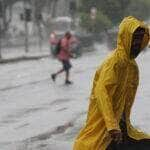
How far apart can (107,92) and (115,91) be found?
0.11 m

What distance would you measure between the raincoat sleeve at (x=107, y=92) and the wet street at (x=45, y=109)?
5.50 metres

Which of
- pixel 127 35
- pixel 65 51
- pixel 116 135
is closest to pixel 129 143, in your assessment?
pixel 116 135

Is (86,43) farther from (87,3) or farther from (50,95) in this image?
(50,95)

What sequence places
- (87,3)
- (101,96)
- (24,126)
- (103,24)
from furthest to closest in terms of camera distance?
(87,3) < (103,24) < (24,126) < (101,96)

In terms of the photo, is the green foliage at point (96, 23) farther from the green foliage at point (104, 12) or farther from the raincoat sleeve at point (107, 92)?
the raincoat sleeve at point (107, 92)

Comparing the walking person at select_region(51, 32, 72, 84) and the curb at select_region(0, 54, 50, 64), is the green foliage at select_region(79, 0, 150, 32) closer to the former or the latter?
the curb at select_region(0, 54, 50, 64)

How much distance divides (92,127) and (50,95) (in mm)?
14322

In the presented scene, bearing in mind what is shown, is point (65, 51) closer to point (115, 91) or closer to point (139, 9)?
point (115, 91)

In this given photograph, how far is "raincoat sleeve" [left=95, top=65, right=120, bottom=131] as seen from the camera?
6.13m

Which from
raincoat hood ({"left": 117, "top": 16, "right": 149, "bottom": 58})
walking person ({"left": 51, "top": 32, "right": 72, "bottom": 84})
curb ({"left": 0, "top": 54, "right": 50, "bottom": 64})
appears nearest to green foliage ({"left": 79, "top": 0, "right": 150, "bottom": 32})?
curb ({"left": 0, "top": 54, "right": 50, "bottom": 64})

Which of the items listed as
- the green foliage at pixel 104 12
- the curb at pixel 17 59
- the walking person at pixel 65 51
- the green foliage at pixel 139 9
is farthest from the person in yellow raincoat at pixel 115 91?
the green foliage at pixel 139 9

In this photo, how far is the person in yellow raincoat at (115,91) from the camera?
243 inches

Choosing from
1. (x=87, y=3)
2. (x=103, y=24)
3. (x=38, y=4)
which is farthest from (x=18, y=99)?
(x=38, y=4)

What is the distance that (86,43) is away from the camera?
47.5 m
